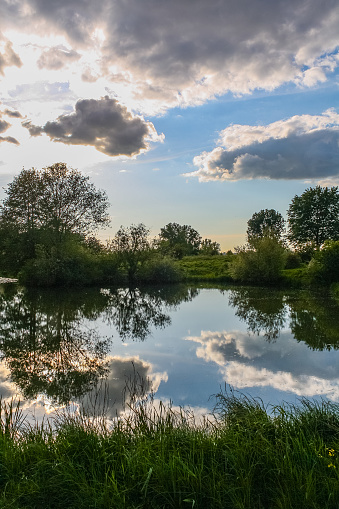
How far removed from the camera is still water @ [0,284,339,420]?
Answer: 733cm

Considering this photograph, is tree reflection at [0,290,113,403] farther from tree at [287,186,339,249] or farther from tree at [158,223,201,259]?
tree at [158,223,201,259]

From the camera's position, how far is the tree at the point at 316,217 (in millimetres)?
49688

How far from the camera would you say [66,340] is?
1238 centimetres

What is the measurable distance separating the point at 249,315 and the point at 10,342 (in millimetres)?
10971

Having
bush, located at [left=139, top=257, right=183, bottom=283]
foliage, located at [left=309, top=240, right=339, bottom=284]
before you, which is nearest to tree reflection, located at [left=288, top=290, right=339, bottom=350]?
foliage, located at [left=309, top=240, right=339, bottom=284]

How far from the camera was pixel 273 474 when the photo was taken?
12.1 feet

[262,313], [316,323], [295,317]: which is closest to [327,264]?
[262,313]

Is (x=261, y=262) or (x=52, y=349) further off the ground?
(x=261, y=262)

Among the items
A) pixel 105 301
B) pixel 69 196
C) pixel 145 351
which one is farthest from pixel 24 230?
pixel 145 351

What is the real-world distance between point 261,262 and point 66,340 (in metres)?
25.9

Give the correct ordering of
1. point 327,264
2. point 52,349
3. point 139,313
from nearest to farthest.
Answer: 1. point 52,349
2. point 139,313
3. point 327,264

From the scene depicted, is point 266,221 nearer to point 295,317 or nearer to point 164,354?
point 295,317

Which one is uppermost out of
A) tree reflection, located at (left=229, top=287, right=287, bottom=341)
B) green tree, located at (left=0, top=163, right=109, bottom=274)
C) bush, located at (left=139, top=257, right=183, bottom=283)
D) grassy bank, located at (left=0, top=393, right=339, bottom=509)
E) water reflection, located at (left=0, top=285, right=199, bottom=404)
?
green tree, located at (left=0, top=163, right=109, bottom=274)

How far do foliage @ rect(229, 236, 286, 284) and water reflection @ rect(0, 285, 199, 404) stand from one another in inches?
580
